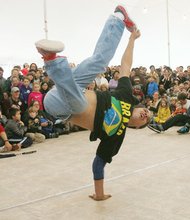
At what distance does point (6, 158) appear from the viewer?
4207 mm

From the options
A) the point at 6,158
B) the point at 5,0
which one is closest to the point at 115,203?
the point at 6,158

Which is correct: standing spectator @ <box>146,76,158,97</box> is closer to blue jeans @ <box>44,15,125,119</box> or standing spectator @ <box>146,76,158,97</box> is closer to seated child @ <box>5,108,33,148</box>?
seated child @ <box>5,108,33,148</box>

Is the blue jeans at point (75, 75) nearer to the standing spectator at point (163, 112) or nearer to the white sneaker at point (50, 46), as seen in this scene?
the white sneaker at point (50, 46)

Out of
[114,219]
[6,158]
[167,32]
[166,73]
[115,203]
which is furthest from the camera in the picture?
[167,32]

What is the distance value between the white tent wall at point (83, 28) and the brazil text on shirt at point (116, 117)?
6291 mm

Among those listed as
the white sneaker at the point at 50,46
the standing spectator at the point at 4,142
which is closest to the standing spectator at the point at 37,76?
the standing spectator at the point at 4,142

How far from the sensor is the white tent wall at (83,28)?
8.50 m

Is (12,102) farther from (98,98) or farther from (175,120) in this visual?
(98,98)

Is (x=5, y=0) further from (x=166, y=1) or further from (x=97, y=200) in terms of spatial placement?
(x=97, y=200)

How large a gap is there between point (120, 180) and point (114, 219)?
2.73 feet

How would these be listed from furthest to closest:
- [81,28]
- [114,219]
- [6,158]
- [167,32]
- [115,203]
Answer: [167,32], [81,28], [6,158], [115,203], [114,219]

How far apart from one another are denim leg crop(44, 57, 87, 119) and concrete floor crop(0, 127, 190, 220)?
681mm

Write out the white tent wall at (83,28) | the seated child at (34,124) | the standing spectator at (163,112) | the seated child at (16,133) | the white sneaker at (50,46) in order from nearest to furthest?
the white sneaker at (50,46) < the seated child at (16,133) < the seated child at (34,124) < the standing spectator at (163,112) < the white tent wall at (83,28)

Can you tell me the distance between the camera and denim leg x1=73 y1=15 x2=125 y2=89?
7.71 ft
